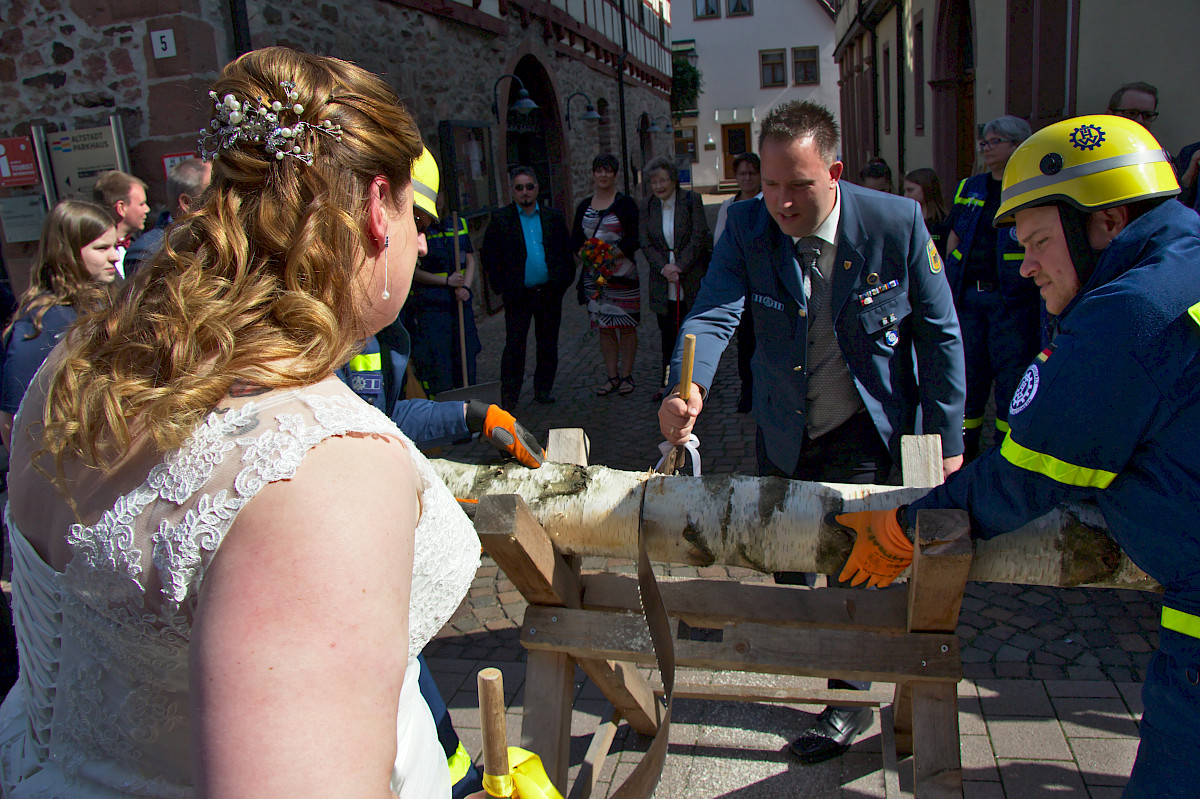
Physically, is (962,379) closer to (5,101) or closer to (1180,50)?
(1180,50)

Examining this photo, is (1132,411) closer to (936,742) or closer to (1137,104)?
(936,742)

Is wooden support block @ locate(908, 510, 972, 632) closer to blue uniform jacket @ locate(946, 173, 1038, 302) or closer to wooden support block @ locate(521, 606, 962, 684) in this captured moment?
wooden support block @ locate(521, 606, 962, 684)

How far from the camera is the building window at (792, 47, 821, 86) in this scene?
35188 mm

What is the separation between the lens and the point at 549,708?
6.54ft

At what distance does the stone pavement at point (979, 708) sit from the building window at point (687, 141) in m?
35.1

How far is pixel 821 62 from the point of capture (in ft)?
115

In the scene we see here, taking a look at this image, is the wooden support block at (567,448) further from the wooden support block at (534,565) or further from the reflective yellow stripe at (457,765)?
the reflective yellow stripe at (457,765)

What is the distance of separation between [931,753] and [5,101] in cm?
755

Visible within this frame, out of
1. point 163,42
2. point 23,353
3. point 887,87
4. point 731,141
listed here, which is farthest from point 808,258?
point 731,141

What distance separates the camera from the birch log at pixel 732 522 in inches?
67.5

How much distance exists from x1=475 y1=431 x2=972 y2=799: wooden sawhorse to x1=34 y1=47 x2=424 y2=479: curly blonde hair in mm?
794

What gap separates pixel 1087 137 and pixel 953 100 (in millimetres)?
10943

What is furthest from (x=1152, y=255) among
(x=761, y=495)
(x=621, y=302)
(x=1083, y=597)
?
(x=621, y=302)

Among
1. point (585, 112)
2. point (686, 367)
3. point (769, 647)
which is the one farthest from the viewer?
point (585, 112)
